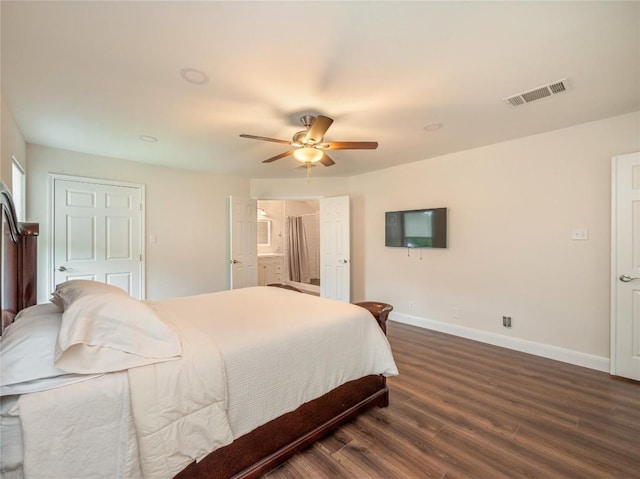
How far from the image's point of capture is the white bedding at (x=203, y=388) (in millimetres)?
1013

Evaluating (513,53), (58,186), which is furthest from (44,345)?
(58,186)

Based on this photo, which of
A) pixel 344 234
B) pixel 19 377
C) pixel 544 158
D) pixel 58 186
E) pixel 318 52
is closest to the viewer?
pixel 19 377

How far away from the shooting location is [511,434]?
6.10 feet

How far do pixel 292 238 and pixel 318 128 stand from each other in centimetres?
559

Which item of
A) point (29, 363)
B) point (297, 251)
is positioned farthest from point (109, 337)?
point (297, 251)

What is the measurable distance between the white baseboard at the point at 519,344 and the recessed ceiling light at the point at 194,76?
3913 mm

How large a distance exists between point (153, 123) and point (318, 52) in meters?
1.91

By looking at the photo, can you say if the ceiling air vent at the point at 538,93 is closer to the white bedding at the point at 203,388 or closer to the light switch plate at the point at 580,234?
the light switch plate at the point at 580,234

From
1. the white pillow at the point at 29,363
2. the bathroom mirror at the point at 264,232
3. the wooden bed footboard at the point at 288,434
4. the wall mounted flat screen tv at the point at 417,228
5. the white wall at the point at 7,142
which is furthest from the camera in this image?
the bathroom mirror at the point at 264,232

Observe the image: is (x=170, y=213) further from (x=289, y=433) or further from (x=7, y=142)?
(x=289, y=433)

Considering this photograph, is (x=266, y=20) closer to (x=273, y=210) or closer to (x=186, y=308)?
(x=186, y=308)

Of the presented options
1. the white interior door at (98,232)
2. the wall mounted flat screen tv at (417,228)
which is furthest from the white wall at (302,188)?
the white interior door at (98,232)

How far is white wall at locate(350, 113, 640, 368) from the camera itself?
2803 mm

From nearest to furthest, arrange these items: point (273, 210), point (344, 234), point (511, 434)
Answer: point (511, 434)
point (344, 234)
point (273, 210)
